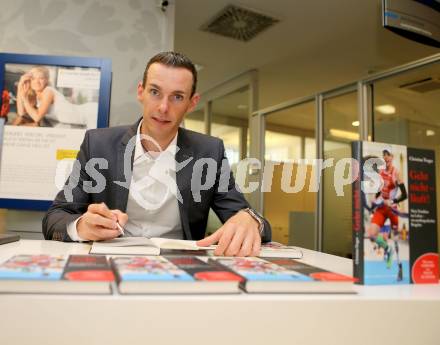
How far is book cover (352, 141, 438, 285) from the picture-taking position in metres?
0.70

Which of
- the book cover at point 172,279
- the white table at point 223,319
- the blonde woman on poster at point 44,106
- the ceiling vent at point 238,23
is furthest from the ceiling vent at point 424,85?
the book cover at point 172,279

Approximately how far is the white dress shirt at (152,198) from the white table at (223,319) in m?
1.12

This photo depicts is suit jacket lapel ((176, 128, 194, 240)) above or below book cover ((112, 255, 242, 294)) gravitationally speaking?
above

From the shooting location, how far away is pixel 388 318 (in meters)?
0.57

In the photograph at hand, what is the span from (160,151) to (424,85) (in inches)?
104

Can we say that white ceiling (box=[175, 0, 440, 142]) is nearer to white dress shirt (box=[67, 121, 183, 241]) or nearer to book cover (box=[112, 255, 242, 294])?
white dress shirt (box=[67, 121, 183, 241])

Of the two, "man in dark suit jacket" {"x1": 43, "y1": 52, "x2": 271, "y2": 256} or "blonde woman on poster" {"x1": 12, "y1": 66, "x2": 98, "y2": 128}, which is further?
"blonde woman on poster" {"x1": 12, "y1": 66, "x2": 98, "y2": 128}

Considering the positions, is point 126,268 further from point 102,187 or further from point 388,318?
point 102,187

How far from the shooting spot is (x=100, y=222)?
3.42 feet

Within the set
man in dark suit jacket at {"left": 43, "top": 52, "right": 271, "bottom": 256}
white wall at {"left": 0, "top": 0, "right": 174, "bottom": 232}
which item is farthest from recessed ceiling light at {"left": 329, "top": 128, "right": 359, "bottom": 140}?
man in dark suit jacket at {"left": 43, "top": 52, "right": 271, "bottom": 256}

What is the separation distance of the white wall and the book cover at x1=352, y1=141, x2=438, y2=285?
206 cm

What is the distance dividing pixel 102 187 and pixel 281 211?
2883 mm

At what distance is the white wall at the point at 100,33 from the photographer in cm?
248

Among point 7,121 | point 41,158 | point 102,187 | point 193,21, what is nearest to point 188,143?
point 102,187
